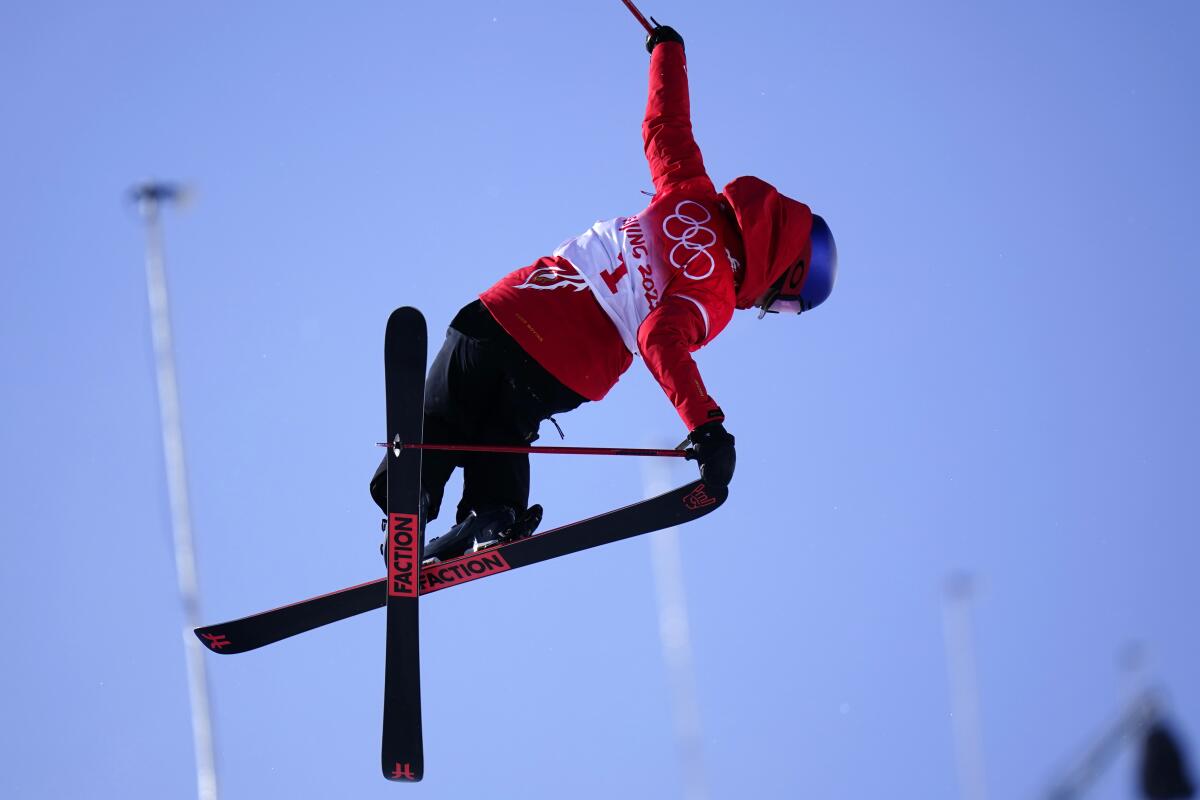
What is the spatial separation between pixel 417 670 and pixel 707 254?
1.91 m

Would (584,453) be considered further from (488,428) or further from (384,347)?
(384,347)

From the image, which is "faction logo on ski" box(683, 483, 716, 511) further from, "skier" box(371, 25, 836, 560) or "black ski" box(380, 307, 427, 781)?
"black ski" box(380, 307, 427, 781)

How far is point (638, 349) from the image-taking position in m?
→ 5.27

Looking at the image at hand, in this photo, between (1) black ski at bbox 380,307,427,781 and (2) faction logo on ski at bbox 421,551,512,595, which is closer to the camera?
(1) black ski at bbox 380,307,427,781

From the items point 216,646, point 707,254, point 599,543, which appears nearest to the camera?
point 707,254

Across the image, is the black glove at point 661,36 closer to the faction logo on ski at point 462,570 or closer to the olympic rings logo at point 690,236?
the olympic rings logo at point 690,236

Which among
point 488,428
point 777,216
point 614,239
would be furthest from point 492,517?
point 777,216

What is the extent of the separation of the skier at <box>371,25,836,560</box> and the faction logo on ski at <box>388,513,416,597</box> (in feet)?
0.28

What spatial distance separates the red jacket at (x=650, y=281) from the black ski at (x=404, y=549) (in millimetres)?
354

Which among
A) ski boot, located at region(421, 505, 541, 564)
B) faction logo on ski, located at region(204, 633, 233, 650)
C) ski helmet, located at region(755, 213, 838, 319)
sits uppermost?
ski helmet, located at region(755, 213, 838, 319)

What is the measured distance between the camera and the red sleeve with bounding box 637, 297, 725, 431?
490 centimetres

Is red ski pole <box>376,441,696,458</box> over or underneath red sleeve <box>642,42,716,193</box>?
underneath

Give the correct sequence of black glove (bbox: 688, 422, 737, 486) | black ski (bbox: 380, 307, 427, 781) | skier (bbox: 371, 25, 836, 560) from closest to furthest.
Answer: black glove (bbox: 688, 422, 737, 486) < skier (bbox: 371, 25, 836, 560) < black ski (bbox: 380, 307, 427, 781)

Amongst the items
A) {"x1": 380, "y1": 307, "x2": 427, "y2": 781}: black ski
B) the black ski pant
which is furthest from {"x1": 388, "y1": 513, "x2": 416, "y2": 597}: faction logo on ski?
the black ski pant
